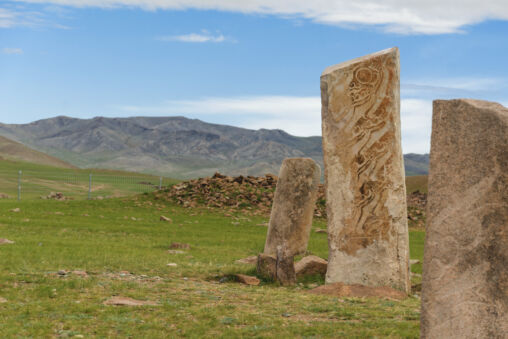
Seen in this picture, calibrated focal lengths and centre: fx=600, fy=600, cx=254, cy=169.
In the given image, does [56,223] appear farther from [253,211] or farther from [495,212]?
[495,212]

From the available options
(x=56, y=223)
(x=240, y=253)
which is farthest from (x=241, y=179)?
(x=240, y=253)

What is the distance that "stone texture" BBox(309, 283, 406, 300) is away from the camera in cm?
986

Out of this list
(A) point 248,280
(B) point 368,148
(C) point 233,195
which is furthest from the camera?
(C) point 233,195

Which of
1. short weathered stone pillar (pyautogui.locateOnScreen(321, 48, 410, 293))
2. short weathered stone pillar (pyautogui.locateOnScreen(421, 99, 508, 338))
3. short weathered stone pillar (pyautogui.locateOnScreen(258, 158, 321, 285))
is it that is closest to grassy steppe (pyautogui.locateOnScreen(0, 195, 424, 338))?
short weathered stone pillar (pyautogui.locateOnScreen(321, 48, 410, 293))

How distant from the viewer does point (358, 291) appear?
10094mm

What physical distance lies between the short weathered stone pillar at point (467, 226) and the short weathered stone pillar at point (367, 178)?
16.9 feet

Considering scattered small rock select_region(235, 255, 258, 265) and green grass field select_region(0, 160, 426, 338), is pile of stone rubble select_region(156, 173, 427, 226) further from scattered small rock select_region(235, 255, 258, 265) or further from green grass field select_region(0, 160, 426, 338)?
scattered small rock select_region(235, 255, 258, 265)

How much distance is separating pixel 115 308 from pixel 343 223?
4478 mm

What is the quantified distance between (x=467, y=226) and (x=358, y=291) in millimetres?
5286

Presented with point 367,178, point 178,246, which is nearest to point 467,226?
point 367,178

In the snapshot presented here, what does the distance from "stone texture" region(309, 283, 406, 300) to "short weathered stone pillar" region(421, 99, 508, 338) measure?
4639 mm

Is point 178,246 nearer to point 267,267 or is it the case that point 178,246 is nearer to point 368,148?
point 267,267

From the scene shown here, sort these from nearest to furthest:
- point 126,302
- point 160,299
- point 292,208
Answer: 1. point 126,302
2. point 160,299
3. point 292,208

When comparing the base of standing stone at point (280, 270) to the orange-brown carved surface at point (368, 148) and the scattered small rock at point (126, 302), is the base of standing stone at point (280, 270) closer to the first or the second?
the orange-brown carved surface at point (368, 148)
